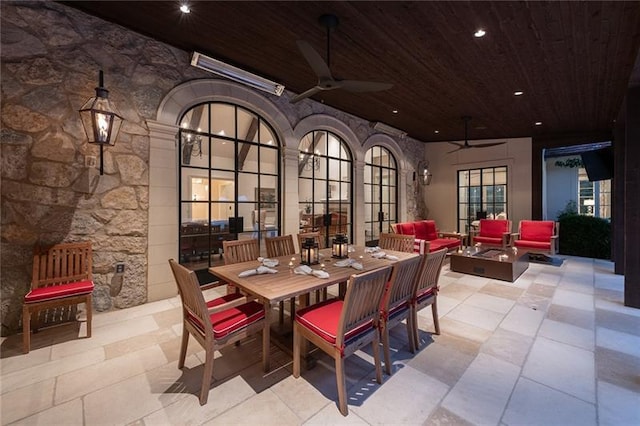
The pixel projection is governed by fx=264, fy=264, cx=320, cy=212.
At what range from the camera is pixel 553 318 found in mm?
3020

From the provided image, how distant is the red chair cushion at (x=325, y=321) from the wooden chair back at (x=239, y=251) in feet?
3.90

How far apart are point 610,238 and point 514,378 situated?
254 inches

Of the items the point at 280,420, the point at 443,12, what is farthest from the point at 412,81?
the point at 280,420

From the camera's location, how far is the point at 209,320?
1782mm

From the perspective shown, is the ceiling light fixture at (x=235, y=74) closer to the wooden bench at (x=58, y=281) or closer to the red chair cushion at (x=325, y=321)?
the wooden bench at (x=58, y=281)

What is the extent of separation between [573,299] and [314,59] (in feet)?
14.8

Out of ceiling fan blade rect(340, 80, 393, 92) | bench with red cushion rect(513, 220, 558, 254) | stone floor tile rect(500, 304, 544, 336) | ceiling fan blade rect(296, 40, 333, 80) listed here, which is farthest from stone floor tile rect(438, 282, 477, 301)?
ceiling fan blade rect(296, 40, 333, 80)

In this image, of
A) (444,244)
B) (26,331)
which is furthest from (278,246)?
(444,244)

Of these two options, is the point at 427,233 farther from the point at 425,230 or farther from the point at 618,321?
the point at 618,321

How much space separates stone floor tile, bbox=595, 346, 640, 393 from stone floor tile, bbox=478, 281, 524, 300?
1.35 m

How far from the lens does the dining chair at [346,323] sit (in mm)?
1686

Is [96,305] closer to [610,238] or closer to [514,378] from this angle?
[514,378]

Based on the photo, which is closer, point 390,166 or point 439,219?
point 390,166

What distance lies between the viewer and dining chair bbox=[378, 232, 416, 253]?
379 centimetres
